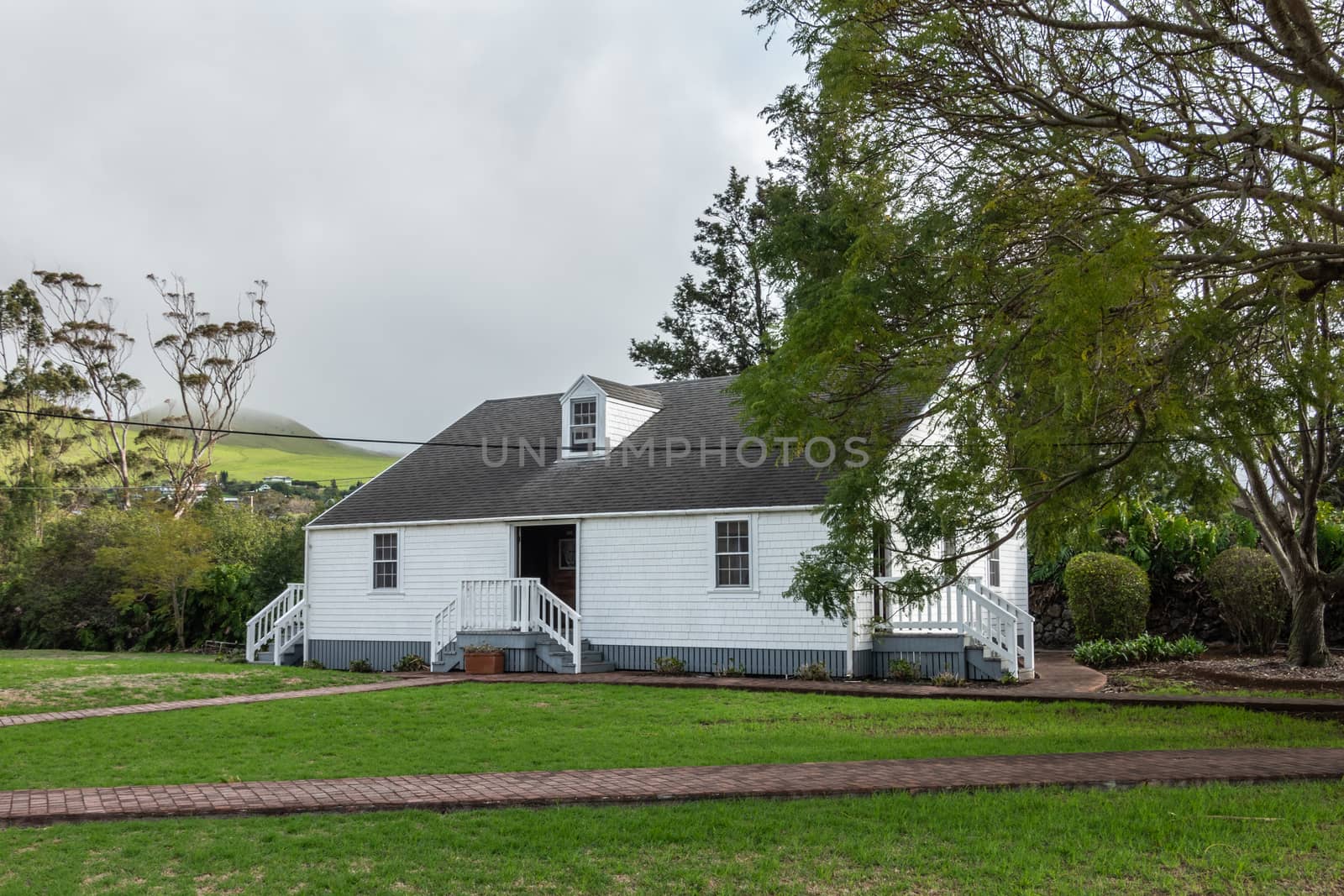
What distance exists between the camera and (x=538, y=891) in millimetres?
6539

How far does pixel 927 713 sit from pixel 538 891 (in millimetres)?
9421

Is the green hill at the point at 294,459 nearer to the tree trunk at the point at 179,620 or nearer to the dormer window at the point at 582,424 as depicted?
the tree trunk at the point at 179,620

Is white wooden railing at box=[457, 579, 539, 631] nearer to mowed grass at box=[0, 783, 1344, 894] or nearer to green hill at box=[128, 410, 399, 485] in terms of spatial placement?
mowed grass at box=[0, 783, 1344, 894]

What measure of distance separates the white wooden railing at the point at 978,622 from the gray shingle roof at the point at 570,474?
8.83 ft

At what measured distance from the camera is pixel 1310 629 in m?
18.7

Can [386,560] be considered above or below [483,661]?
above

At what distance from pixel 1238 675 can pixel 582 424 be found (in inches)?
533

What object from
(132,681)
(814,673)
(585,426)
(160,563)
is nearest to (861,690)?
(814,673)

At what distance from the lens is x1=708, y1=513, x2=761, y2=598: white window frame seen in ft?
67.5

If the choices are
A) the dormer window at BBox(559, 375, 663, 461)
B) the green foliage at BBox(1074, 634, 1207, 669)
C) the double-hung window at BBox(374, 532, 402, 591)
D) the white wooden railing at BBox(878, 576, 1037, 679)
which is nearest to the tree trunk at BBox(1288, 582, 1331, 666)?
the green foliage at BBox(1074, 634, 1207, 669)

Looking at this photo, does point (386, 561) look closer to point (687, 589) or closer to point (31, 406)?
point (687, 589)

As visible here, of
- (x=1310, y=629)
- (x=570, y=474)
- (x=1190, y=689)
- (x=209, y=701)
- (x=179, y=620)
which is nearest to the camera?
(x=1190, y=689)

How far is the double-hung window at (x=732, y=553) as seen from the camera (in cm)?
2088

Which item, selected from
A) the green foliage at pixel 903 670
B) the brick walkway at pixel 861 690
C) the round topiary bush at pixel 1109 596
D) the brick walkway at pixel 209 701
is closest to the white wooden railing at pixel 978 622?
the brick walkway at pixel 861 690
